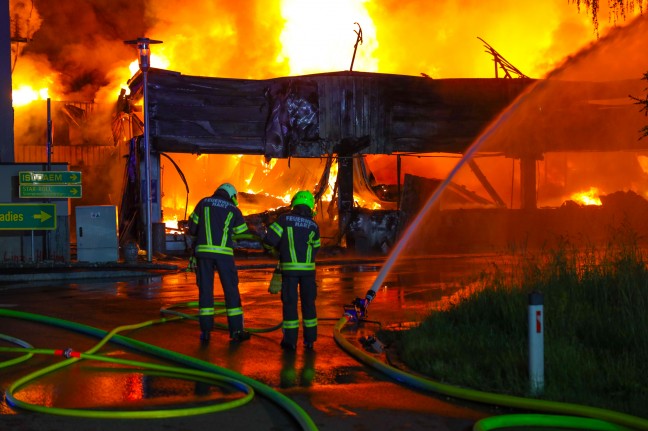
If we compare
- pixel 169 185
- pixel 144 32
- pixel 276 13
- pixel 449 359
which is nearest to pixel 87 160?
pixel 169 185

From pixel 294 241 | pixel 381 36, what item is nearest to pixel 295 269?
pixel 294 241

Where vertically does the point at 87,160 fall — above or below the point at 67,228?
above

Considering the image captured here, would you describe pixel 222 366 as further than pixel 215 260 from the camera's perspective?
No

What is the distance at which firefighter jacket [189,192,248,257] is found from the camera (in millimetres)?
9773

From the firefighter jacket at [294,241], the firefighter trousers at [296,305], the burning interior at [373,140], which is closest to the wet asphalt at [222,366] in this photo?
the firefighter trousers at [296,305]

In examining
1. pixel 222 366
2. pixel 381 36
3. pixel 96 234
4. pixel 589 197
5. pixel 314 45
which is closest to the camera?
pixel 222 366

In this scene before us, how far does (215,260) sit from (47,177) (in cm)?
1229

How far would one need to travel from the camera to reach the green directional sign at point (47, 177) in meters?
20.7

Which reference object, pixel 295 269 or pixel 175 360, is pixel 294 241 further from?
pixel 175 360

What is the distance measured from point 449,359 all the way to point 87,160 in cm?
2876

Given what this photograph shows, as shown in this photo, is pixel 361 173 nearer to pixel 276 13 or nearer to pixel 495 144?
pixel 495 144

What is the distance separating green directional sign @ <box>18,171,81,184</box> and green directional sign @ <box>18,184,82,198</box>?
0.32 ft

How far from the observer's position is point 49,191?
2081 centimetres

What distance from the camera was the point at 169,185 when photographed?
30.8 metres
